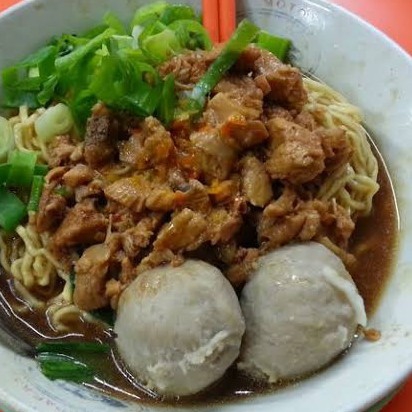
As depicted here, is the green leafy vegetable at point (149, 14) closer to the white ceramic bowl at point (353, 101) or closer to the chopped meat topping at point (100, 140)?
the white ceramic bowl at point (353, 101)

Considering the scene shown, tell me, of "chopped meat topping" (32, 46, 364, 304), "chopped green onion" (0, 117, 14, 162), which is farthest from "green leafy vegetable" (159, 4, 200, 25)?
"chopped green onion" (0, 117, 14, 162)

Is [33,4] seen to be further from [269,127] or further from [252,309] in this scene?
[252,309]

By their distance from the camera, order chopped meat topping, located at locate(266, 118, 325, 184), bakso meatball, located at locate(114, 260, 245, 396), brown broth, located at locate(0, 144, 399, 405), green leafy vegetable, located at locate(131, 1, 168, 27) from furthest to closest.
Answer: green leafy vegetable, located at locate(131, 1, 168, 27)
chopped meat topping, located at locate(266, 118, 325, 184)
brown broth, located at locate(0, 144, 399, 405)
bakso meatball, located at locate(114, 260, 245, 396)

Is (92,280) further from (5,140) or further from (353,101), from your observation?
(353,101)

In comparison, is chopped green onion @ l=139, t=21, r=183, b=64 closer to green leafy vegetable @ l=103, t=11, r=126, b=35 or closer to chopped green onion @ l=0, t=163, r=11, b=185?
green leafy vegetable @ l=103, t=11, r=126, b=35

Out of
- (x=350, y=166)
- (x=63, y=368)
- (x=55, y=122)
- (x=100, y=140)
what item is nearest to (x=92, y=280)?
(x=63, y=368)

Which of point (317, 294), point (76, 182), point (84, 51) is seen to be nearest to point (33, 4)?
point (84, 51)
